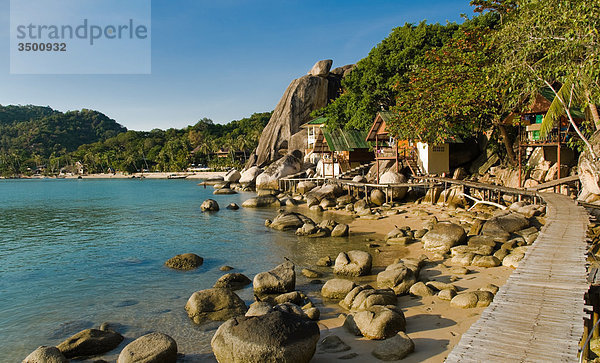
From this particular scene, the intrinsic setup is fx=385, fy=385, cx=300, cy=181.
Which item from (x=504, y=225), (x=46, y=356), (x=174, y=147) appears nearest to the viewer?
(x=46, y=356)

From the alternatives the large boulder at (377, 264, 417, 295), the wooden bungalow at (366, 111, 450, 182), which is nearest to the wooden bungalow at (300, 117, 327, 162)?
the wooden bungalow at (366, 111, 450, 182)

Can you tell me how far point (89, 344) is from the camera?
26.7 ft

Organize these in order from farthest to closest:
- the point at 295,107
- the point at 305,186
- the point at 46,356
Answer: the point at 295,107
the point at 305,186
the point at 46,356

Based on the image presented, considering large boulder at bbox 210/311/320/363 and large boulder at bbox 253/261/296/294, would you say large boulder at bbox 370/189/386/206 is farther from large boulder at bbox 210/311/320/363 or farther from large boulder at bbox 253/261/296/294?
large boulder at bbox 210/311/320/363

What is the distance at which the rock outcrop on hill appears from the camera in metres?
56.3

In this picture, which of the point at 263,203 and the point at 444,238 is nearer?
the point at 444,238

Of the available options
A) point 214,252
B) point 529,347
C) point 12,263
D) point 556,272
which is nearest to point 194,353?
point 529,347

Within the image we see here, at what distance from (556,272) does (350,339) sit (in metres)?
4.25

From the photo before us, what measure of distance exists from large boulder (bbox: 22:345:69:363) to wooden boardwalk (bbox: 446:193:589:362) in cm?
696

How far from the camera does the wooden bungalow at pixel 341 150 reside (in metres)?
36.1

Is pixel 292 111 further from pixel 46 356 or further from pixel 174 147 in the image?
pixel 174 147

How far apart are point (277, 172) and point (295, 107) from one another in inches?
525

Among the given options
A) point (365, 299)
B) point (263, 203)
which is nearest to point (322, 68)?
point (263, 203)

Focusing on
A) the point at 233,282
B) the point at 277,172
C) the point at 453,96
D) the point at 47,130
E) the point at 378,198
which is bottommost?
the point at 233,282
